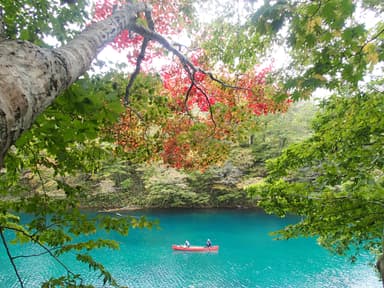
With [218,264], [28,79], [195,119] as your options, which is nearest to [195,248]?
[218,264]

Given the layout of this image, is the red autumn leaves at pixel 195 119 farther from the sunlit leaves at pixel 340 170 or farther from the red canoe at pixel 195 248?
the red canoe at pixel 195 248

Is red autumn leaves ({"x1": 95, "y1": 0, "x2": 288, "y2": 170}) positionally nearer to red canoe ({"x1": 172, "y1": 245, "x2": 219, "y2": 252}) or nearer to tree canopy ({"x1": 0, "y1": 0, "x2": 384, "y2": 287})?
tree canopy ({"x1": 0, "y1": 0, "x2": 384, "y2": 287})

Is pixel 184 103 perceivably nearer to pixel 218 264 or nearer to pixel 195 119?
pixel 195 119

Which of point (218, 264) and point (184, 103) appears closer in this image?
point (184, 103)

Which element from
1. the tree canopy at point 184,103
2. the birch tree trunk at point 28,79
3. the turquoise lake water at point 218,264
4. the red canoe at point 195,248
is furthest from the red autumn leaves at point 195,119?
the red canoe at point 195,248

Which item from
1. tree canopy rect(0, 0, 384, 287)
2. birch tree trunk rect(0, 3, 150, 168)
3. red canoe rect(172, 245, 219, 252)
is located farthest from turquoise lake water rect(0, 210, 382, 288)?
birch tree trunk rect(0, 3, 150, 168)

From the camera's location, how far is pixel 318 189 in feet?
16.6

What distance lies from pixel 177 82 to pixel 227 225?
17.7m

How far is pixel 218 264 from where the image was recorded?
1453 centimetres

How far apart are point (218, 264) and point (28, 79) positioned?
1511 cm

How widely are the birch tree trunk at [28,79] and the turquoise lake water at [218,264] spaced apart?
12.3m

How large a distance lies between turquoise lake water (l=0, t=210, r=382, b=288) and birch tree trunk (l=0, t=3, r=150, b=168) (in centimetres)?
1234

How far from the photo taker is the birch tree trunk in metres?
0.86


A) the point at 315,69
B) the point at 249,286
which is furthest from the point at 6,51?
the point at 249,286
